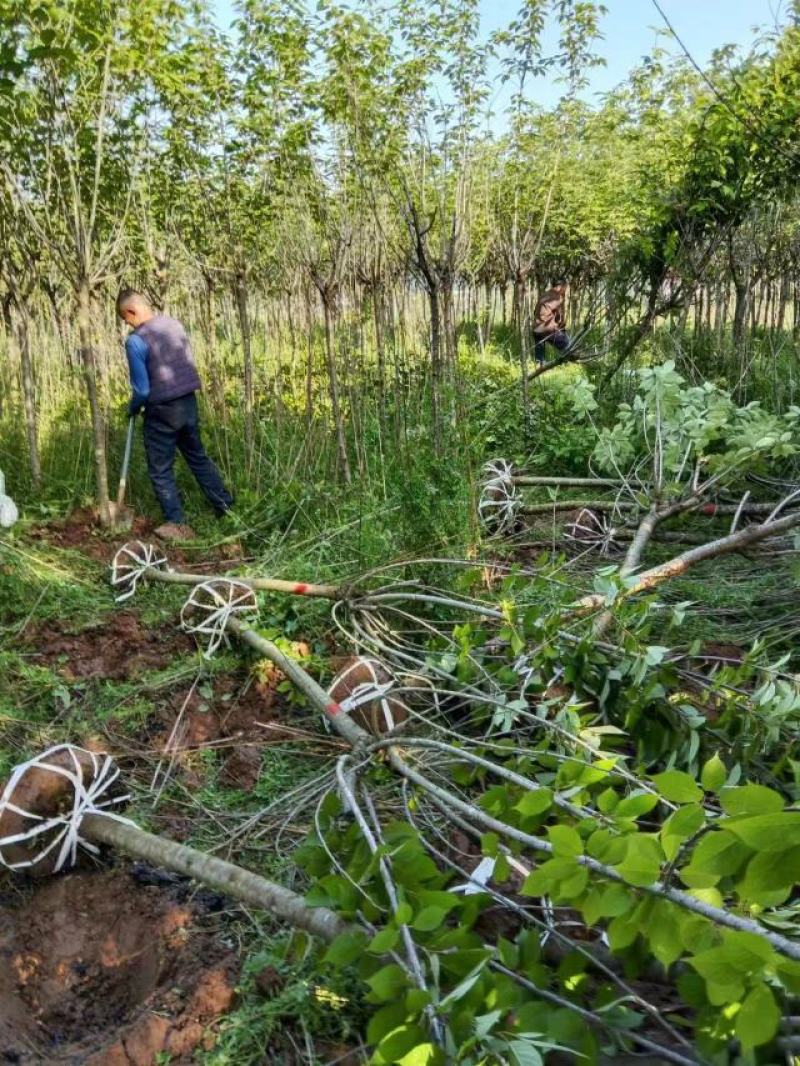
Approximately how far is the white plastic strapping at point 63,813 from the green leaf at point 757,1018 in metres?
1.69

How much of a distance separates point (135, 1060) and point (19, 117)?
A: 4846mm

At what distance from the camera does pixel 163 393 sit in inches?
198

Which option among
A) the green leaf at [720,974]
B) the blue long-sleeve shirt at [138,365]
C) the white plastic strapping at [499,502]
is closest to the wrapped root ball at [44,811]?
the green leaf at [720,974]

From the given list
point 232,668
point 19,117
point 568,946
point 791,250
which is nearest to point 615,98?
point 791,250

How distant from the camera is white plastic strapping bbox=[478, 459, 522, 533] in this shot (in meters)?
4.27

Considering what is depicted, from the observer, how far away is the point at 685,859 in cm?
107

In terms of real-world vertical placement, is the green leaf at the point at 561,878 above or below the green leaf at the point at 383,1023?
above

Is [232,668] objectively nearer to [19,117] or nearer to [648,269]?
[19,117]

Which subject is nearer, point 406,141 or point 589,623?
point 589,623

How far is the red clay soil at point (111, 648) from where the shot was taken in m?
3.14

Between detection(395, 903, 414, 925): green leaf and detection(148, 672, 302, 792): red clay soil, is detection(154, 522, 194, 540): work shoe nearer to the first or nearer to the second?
detection(148, 672, 302, 792): red clay soil

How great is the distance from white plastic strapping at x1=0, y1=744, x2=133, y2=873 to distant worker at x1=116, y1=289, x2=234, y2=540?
272 cm

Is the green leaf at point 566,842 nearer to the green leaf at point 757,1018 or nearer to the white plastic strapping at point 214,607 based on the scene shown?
the green leaf at point 757,1018

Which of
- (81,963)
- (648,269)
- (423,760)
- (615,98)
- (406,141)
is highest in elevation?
(615,98)
